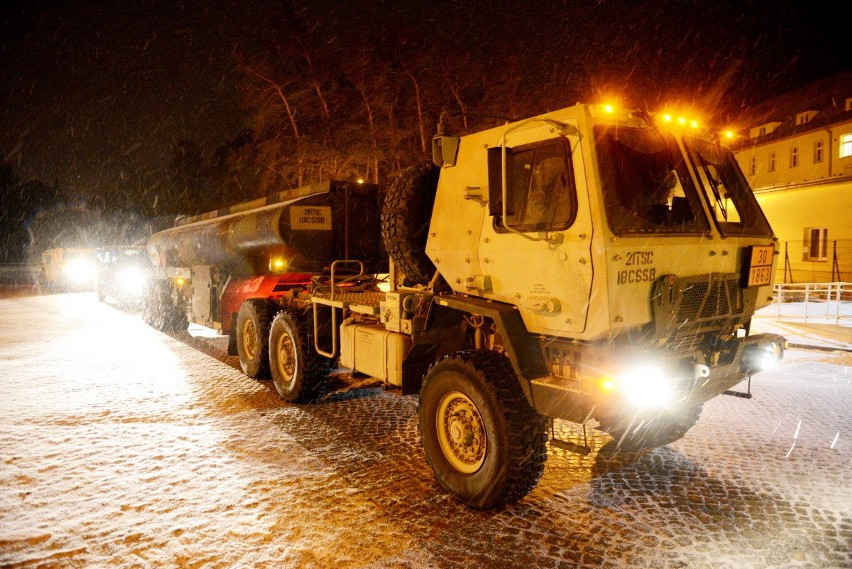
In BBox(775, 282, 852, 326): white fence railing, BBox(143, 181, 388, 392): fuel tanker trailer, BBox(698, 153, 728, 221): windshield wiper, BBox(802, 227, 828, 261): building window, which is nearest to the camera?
BBox(698, 153, 728, 221): windshield wiper

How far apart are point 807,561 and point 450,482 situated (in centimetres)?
233

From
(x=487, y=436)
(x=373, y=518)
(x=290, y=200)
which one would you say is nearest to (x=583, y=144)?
(x=487, y=436)

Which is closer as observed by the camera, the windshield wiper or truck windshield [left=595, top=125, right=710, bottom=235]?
truck windshield [left=595, top=125, right=710, bottom=235]

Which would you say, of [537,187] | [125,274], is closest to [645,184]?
[537,187]

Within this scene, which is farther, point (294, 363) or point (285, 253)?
point (285, 253)

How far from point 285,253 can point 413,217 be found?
3685mm

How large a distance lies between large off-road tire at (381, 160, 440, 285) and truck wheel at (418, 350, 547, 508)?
105 cm

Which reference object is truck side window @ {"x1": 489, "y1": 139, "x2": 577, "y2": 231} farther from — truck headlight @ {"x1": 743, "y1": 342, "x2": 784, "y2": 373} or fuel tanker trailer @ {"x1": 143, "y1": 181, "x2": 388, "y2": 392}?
fuel tanker trailer @ {"x1": 143, "y1": 181, "x2": 388, "y2": 392}

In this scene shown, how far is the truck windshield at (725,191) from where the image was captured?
15.1ft

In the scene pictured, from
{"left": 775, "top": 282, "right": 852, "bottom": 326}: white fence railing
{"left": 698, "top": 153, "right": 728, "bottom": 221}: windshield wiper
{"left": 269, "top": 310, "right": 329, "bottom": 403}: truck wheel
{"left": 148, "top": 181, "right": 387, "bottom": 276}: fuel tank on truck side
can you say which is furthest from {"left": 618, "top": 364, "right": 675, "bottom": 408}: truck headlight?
{"left": 775, "top": 282, "right": 852, "bottom": 326}: white fence railing

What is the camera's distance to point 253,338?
8.76 metres

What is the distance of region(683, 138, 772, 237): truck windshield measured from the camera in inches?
181

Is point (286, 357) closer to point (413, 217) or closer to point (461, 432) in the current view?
point (413, 217)

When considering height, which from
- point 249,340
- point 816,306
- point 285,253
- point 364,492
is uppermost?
point 285,253
